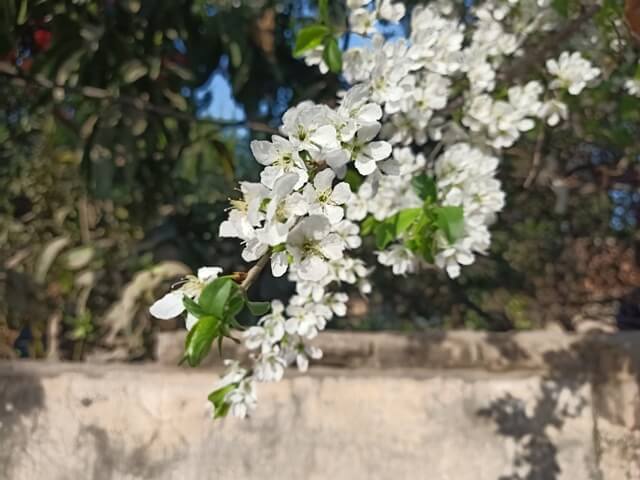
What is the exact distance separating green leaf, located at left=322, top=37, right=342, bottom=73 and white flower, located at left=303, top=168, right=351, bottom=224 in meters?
0.47

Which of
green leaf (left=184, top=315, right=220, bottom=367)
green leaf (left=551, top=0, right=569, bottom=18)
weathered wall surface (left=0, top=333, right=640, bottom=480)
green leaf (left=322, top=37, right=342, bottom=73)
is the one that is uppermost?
green leaf (left=551, top=0, right=569, bottom=18)

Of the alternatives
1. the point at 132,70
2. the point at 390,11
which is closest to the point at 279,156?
the point at 390,11

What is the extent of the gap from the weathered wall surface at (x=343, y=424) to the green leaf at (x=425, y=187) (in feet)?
1.67

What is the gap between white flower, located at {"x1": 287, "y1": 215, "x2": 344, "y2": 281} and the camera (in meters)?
0.68

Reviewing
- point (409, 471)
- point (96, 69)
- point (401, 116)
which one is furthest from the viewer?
point (96, 69)

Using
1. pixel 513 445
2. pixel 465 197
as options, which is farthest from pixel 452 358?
pixel 465 197

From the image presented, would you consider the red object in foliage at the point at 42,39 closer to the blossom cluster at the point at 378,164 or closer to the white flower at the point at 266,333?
the blossom cluster at the point at 378,164

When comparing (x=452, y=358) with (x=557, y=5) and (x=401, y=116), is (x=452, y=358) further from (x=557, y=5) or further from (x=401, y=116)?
(x=557, y=5)

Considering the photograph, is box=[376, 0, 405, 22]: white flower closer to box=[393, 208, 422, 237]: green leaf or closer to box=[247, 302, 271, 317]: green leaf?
box=[393, 208, 422, 237]: green leaf

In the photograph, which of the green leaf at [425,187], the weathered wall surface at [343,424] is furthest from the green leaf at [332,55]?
the weathered wall surface at [343,424]

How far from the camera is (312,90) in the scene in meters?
2.03

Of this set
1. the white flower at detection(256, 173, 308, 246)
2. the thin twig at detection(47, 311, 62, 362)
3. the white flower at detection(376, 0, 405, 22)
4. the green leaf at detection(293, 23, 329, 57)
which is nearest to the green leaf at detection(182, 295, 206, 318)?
the white flower at detection(256, 173, 308, 246)

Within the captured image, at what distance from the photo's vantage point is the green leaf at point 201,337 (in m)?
0.71

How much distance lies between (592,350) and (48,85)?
58.1 inches
